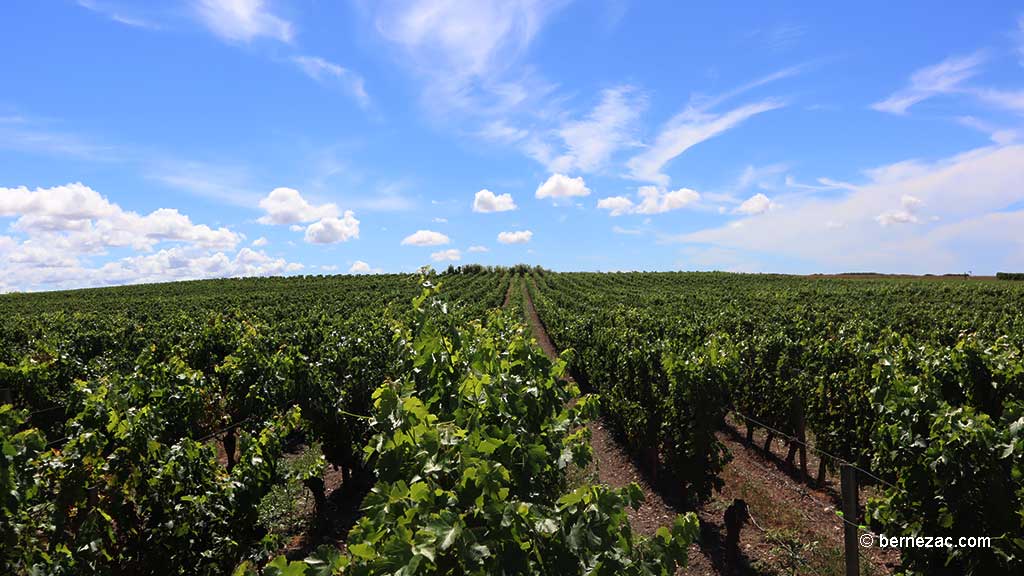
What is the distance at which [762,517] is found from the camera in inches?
316

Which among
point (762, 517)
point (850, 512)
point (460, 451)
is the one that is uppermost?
point (460, 451)

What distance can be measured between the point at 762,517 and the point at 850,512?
11.5ft

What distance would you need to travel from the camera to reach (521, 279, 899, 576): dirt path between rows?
670 centimetres

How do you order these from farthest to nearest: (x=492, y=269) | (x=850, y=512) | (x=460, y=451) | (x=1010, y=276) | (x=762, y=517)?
(x=492, y=269) < (x=1010, y=276) < (x=762, y=517) < (x=850, y=512) < (x=460, y=451)

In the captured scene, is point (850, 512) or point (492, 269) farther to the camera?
point (492, 269)

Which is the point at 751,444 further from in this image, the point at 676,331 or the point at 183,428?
the point at 183,428

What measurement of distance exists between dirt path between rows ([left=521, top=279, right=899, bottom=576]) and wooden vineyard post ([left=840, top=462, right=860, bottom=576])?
1048 mm

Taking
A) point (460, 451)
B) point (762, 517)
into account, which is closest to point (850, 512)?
point (762, 517)

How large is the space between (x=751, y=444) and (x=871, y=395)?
5.44m

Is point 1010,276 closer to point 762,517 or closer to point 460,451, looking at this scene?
point 762,517

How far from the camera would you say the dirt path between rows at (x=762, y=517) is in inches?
264

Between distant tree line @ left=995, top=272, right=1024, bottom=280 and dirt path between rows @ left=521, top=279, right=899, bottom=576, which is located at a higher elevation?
distant tree line @ left=995, top=272, right=1024, bottom=280

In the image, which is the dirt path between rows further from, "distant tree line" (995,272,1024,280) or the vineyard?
"distant tree line" (995,272,1024,280)

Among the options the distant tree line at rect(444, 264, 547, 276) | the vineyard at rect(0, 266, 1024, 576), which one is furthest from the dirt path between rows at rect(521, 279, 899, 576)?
the distant tree line at rect(444, 264, 547, 276)
